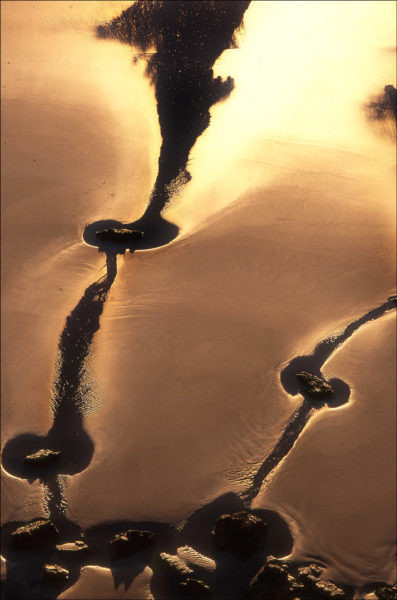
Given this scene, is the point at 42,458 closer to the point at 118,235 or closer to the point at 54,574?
the point at 54,574

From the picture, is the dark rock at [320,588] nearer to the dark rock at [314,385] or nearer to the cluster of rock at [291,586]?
the cluster of rock at [291,586]

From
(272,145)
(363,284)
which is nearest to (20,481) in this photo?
(363,284)

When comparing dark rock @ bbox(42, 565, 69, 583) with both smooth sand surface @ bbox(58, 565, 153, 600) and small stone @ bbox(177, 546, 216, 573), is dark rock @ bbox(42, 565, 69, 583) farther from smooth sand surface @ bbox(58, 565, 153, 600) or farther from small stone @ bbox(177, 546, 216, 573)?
small stone @ bbox(177, 546, 216, 573)

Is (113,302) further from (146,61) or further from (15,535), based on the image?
(146,61)

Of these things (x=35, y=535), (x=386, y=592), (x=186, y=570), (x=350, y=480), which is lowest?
(x=386, y=592)

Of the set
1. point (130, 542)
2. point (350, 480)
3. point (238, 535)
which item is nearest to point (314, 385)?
point (350, 480)

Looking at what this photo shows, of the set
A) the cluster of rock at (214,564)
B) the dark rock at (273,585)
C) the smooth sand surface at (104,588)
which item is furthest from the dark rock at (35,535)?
the dark rock at (273,585)
